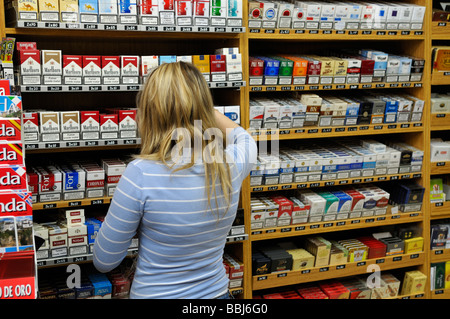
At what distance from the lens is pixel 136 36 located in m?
3.34

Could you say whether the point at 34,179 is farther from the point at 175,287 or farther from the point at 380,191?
the point at 380,191

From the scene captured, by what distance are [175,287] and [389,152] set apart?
2.75m

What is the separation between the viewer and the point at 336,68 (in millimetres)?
3809

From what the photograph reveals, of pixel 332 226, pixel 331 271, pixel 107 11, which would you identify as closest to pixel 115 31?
pixel 107 11

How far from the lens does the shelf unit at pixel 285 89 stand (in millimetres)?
3336

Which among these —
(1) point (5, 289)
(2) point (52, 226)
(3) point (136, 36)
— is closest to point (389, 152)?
(3) point (136, 36)

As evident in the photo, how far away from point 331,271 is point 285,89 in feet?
4.90

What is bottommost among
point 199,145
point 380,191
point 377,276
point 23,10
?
point 377,276

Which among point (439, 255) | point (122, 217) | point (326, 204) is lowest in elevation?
point (439, 255)

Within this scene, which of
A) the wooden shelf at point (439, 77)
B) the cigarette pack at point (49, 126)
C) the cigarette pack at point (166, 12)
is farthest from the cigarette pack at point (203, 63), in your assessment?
the wooden shelf at point (439, 77)

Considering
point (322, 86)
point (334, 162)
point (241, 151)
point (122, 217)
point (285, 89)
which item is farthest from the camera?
point (334, 162)

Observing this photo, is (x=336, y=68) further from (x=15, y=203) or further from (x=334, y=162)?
(x=15, y=203)

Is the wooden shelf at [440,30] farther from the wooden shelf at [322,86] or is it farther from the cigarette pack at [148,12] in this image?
the cigarette pack at [148,12]

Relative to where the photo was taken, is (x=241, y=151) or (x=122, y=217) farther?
(x=241, y=151)
